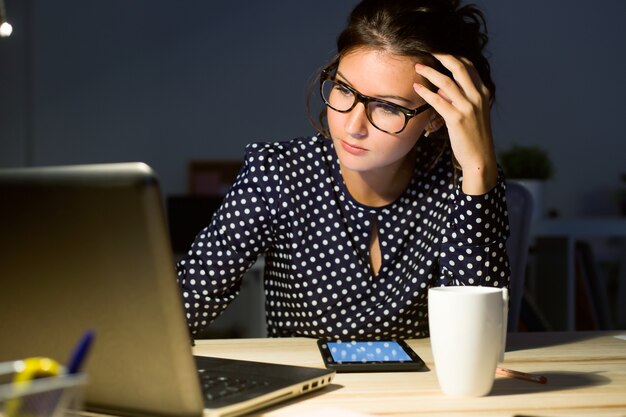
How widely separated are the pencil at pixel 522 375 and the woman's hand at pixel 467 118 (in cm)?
41

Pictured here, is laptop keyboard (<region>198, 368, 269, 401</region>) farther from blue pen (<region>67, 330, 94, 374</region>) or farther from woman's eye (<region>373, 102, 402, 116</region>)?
woman's eye (<region>373, 102, 402, 116</region>)

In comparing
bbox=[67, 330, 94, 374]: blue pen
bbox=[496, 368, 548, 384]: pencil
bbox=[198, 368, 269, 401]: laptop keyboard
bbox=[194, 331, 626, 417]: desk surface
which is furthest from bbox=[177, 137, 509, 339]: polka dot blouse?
bbox=[67, 330, 94, 374]: blue pen

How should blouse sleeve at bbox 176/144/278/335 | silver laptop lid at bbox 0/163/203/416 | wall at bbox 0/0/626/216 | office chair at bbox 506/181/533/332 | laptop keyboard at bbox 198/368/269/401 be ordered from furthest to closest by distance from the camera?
wall at bbox 0/0/626/216, office chair at bbox 506/181/533/332, blouse sleeve at bbox 176/144/278/335, laptop keyboard at bbox 198/368/269/401, silver laptop lid at bbox 0/163/203/416

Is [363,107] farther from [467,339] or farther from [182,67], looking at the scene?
[182,67]

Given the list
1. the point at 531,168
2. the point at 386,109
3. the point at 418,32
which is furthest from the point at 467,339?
the point at 531,168

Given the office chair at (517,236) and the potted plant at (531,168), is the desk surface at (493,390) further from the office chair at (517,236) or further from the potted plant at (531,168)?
the potted plant at (531,168)

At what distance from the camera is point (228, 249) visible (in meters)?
1.38

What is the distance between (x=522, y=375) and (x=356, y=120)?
0.51m

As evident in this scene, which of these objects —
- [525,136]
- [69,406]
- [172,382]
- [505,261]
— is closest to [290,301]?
[505,261]

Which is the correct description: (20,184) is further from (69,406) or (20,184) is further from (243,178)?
(243,178)

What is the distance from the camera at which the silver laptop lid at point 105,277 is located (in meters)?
0.59

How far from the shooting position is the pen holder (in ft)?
1.45

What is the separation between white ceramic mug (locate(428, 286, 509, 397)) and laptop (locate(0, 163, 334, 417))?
0.77ft

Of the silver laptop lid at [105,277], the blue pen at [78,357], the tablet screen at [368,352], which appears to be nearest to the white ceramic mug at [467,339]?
the tablet screen at [368,352]
